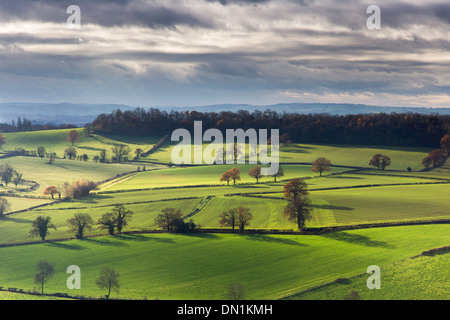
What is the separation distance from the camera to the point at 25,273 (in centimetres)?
4881

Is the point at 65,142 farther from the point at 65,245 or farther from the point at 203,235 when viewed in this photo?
the point at 203,235

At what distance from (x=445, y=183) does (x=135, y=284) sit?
78.7m

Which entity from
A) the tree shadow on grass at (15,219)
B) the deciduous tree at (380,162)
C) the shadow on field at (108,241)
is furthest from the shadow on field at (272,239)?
the deciduous tree at (380,162)

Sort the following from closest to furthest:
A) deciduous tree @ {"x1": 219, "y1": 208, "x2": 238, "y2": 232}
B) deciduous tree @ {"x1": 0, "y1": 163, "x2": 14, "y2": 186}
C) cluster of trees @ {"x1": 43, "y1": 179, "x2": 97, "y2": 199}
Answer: deciduous tree @ {"x1": 219, "y1": 208, "x2": 238, "y2": 232} → cluster of trees @ {"x1": 43, "y1": 179, "x2": 97, "y2": 199} → deciduous tree @ {"x1": 0, "y1": 163, "x2": 14, "y2": 186}

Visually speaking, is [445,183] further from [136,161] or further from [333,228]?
[136,161]

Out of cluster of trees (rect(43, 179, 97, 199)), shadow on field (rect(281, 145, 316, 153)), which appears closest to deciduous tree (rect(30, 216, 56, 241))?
cluster of trees (rect(43, 179, 97, 199))

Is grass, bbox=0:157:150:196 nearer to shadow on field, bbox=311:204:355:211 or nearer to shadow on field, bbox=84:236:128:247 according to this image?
shadow on field, bbox=84:236:128:247

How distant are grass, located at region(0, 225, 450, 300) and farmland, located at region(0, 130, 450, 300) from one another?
0.42 ft

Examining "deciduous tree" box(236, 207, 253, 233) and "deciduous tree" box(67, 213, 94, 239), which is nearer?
"deciduous tree" box(236, 207, 253, 233)

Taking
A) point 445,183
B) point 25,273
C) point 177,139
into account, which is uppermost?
point 177,139

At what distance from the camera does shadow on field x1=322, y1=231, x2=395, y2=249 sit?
52.0 metres
